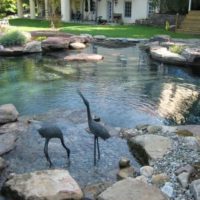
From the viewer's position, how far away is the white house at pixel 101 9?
28969 mm

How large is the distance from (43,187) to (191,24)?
20.4 metres

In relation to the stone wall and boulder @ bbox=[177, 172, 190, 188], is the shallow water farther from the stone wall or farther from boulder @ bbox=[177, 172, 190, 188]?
the stone wall

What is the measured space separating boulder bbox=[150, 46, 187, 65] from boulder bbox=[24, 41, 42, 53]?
530cm

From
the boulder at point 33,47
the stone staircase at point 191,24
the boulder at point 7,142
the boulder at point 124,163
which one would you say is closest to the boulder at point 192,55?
the boulder at point 33,47

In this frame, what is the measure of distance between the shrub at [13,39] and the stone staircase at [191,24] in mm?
9900

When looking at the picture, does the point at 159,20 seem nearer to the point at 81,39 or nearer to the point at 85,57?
the point at 81,39

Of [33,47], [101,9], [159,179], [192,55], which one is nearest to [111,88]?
[192,55]

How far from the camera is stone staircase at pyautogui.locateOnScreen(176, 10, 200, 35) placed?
23.1 meters

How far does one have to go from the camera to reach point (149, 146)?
260 inches

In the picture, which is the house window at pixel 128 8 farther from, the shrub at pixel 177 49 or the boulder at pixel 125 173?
the boulder at pixel 125 173

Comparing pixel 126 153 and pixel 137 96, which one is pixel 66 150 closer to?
pixel 126 153

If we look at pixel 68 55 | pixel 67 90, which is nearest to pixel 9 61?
pixel 68 55

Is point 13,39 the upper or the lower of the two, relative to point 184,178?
upper

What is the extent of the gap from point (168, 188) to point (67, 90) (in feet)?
21.7
